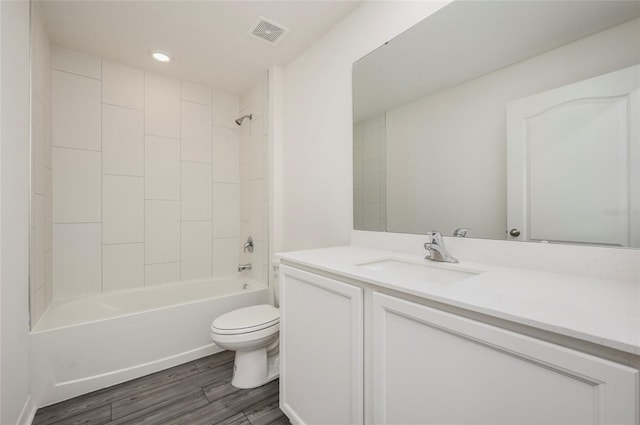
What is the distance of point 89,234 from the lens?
2.20 meters

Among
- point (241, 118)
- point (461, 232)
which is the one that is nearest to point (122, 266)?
point (241, 118)

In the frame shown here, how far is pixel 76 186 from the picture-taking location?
2.15 m

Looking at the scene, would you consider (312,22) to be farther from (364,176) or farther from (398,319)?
(398,319)

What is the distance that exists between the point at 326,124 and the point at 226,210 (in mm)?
1594

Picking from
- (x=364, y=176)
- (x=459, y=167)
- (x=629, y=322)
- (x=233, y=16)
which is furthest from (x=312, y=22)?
(x=629, y=322)

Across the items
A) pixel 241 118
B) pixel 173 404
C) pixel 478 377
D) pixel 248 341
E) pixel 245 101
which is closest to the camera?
pixel 478 377

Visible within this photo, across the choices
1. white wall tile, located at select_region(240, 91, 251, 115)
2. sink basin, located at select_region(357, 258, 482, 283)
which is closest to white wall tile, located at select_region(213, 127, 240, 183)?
white wall tile, located at select_region(240, 91, 251, 115)

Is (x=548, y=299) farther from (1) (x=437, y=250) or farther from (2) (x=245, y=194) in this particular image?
(2) (x=245, y=194)

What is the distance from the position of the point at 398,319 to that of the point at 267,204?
1.85m

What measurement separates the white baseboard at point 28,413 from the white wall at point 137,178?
850 millimetres

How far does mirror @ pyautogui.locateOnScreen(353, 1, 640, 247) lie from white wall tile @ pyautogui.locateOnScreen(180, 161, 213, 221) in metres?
1.89

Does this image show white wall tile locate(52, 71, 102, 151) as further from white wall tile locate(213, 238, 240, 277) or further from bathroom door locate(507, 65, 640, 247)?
bathroom door locate(507, 65, 640, 247)

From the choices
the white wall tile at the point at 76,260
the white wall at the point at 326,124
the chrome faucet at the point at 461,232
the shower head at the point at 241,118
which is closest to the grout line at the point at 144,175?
the white wall tile at the point at 76,260

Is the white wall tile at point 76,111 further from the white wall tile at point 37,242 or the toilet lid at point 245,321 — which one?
the toilet lid at point 245,321
